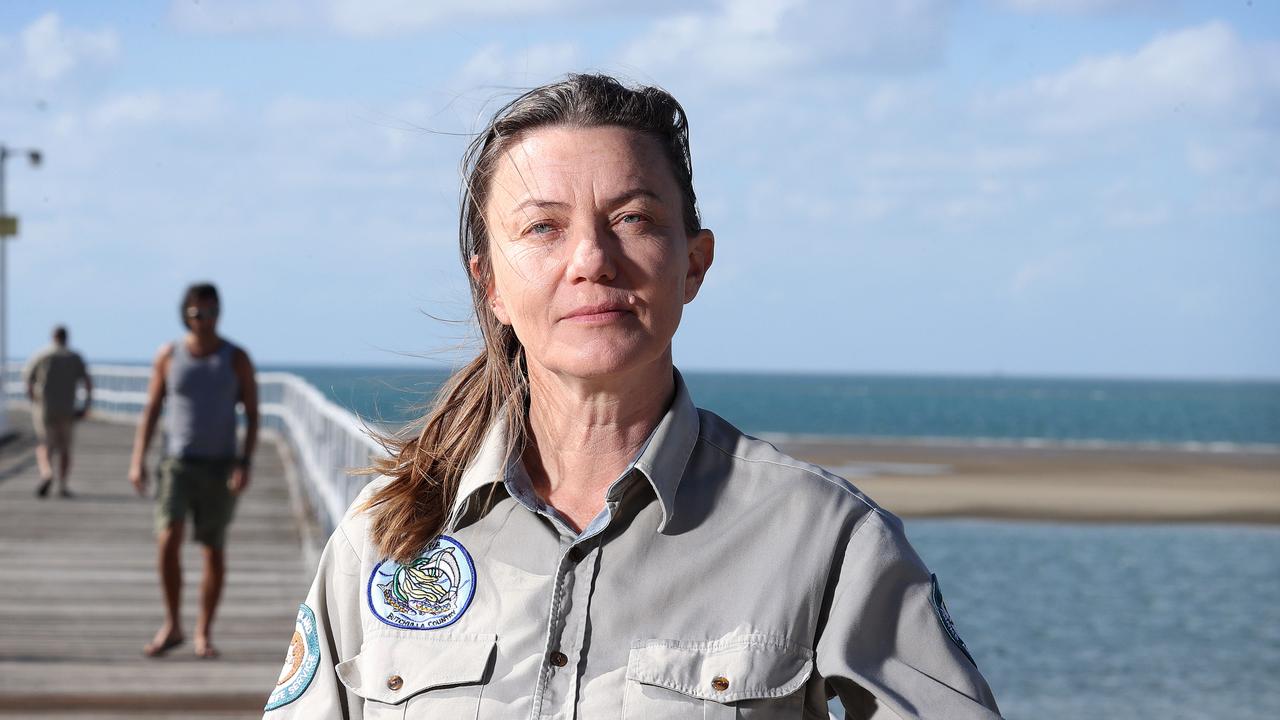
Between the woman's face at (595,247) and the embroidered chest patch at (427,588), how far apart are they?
271mm

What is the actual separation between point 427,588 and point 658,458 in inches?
13.2

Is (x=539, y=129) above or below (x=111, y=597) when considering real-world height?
above

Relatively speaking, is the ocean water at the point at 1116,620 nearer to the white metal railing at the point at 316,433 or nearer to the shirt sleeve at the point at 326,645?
the white metal railing at the point at 316,433

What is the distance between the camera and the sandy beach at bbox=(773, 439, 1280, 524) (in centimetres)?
2727

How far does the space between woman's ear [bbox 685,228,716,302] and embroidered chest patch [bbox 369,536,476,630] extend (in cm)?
44

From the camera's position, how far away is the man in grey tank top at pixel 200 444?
7.19m

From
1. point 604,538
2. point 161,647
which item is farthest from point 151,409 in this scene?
point 604,538

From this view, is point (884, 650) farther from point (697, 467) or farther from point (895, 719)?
point (697, 467)

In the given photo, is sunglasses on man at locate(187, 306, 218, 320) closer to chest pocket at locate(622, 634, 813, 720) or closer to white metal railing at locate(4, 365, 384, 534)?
white metal railing at locate(4, 365, 384, 534)

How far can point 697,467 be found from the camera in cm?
189

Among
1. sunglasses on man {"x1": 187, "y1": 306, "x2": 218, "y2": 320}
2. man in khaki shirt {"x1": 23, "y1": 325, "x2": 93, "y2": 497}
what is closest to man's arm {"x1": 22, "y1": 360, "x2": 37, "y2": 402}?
man in khaki shirt {"x1": 23, "y1": 325, "x2": 93, "y2": 497}

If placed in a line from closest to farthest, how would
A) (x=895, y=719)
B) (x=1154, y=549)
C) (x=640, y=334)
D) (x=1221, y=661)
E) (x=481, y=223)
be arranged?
(x=895, y=719)
(x=640, y=334)
(x=481, y=223)
(x=1221, y=661)
(x=1154, y=549)

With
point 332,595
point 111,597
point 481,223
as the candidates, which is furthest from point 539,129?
point 111,597

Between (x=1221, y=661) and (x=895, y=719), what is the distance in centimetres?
1119
